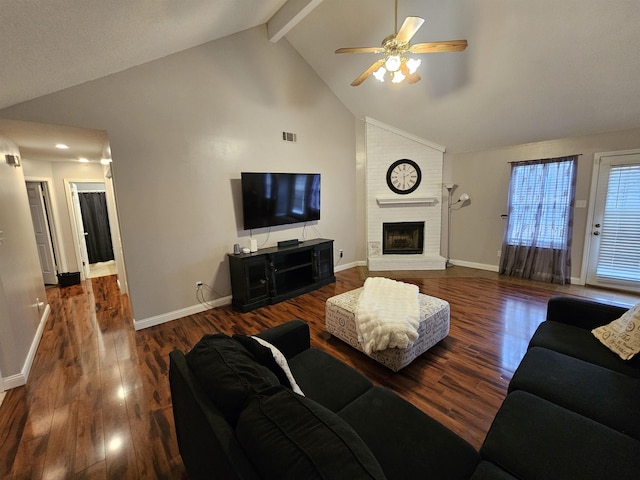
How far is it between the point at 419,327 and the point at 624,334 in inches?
46.8

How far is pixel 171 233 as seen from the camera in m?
3.24

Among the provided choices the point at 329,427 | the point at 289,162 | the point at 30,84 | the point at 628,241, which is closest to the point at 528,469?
the point at 329,427

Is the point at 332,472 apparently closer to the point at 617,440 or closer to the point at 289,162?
the point at 617,440

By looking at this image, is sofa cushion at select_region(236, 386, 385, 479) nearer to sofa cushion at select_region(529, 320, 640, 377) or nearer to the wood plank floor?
the wood plank floor

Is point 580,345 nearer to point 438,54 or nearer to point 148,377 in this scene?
point 148,377

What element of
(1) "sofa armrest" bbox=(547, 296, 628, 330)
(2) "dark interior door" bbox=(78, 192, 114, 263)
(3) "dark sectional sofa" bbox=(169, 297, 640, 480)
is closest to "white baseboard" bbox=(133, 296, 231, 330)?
(3) "dark sectional sofa" bbox=(169, 297, 640, 480)

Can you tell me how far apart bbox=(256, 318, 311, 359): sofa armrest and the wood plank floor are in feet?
2.46

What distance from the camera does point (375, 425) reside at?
3.90ft

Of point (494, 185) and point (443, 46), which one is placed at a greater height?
point (443, 46)

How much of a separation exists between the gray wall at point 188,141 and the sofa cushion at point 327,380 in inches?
90.8

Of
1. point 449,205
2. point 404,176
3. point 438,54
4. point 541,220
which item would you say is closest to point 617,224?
point 541,220

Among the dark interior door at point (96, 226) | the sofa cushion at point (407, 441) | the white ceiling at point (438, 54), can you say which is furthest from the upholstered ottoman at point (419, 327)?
the dark interior door at point (96, 226)

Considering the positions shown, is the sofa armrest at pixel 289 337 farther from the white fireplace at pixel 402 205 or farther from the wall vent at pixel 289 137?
the white fireplace at pixel 402 205

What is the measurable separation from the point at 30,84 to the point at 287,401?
298 cm
